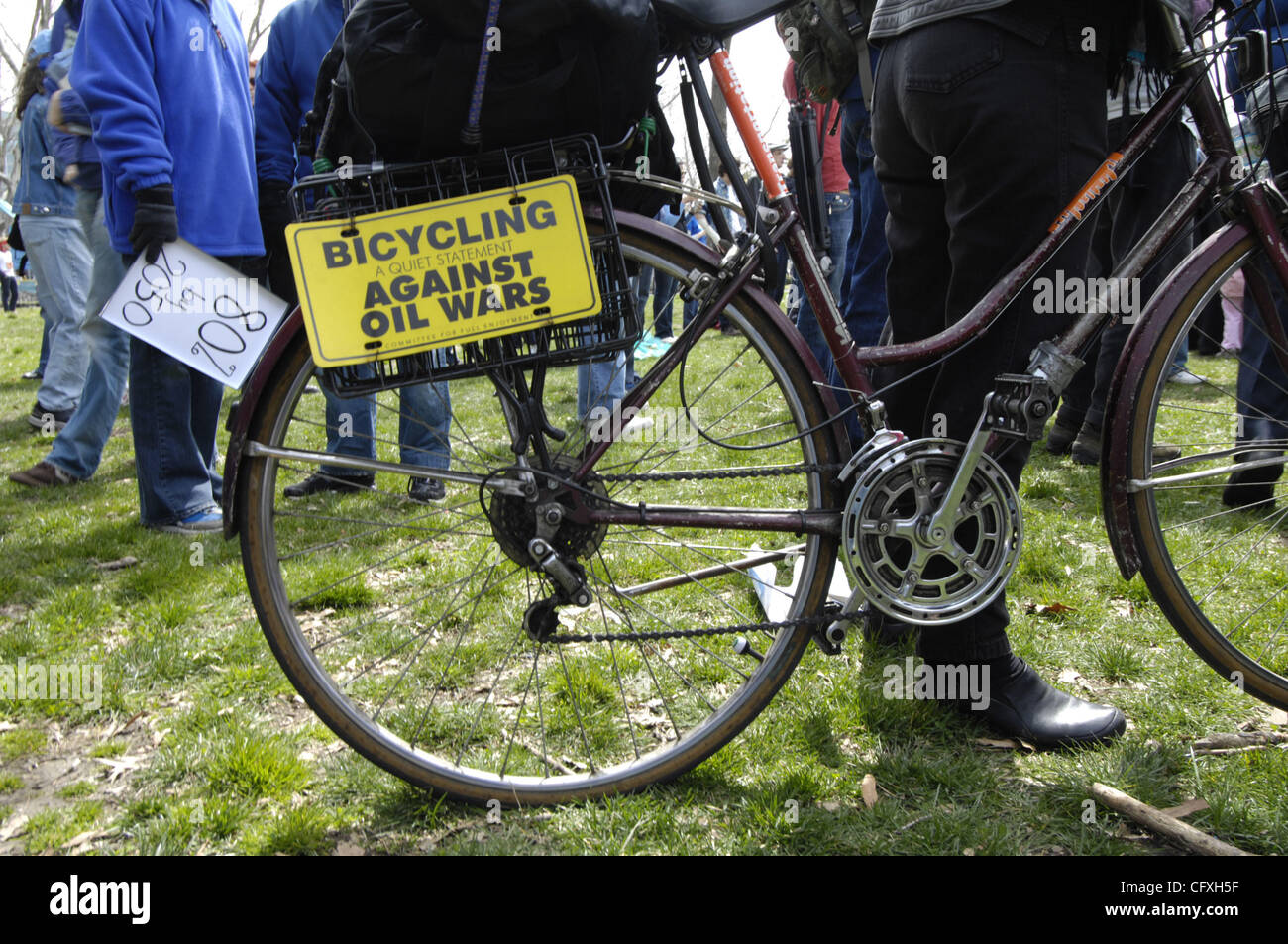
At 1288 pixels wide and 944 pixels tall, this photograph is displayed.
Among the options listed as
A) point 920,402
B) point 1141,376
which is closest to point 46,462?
point 920,402

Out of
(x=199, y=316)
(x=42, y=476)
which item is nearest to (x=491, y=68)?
(x=199, y=316)

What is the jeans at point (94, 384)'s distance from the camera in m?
4.93

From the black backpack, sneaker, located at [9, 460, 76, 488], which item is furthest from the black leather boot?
sneaker, located at [9, 460, 76, 488]

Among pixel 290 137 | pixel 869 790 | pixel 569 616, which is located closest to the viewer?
pixel 869 790

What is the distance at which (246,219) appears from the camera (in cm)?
406

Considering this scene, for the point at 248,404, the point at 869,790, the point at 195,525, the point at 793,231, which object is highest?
the point at 793,231

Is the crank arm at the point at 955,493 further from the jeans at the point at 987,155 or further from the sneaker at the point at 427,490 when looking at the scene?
the sneaker at the point at 427,490

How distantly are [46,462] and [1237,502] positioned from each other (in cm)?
592

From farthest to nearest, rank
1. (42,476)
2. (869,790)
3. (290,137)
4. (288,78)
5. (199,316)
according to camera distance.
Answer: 1. (42,476)
2. (290,137)
3. (288,78)
4. (199,316)
5. (869,790)

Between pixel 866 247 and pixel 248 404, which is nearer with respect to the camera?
pixel 248 404

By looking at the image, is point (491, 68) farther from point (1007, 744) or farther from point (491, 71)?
point (1007, 744)

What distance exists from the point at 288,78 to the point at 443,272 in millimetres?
3388

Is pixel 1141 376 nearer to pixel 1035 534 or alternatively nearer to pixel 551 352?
pixel 551 352

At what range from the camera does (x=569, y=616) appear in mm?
3139
